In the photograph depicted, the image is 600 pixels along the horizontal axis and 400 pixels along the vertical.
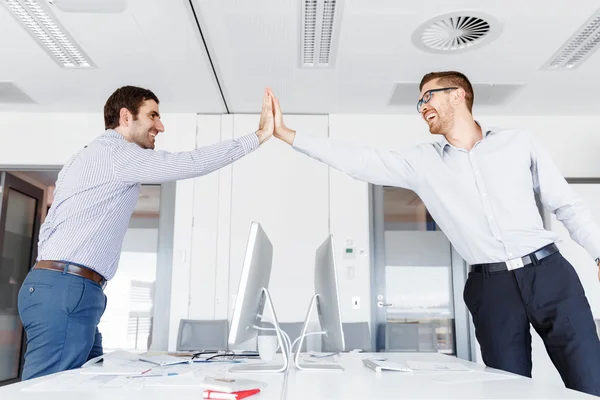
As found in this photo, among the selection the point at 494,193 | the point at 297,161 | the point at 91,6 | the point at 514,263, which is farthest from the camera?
the point at 297,161

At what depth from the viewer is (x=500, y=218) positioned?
6.37 feet

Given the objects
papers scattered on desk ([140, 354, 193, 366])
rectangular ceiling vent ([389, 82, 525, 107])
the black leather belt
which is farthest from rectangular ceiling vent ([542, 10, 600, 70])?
papers scattered on desk ([140, 354, 193, 366])

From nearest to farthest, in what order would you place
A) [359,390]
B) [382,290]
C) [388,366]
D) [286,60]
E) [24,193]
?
[359,390] → [388,366] → [286,60] → [382,290] → [24,193]

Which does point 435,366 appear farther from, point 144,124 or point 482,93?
point 482,93

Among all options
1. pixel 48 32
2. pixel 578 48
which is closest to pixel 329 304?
pixel 48 32

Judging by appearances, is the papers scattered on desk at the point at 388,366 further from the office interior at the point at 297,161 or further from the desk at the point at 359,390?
the office interior at the point at 297,161

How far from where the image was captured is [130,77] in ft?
14.4

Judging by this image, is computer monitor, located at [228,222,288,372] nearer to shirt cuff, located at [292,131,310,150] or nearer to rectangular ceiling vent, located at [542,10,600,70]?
shirt cuff, located at [292,131,310,150]

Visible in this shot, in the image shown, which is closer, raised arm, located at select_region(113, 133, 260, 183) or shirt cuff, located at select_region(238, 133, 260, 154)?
raised arm, located at select_region(113, 133, 260, 183)

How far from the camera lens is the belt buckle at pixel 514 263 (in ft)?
6.13

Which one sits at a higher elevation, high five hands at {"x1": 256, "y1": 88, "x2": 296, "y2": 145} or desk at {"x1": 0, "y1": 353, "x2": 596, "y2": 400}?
high five hands at {"x1": 256, "y1": 88, "x2": 296, "y2": 145}

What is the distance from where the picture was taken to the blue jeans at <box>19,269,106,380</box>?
71.3 inches

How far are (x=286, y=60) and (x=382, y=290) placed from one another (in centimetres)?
235

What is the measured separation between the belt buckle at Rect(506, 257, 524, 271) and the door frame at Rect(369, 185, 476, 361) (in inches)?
125
